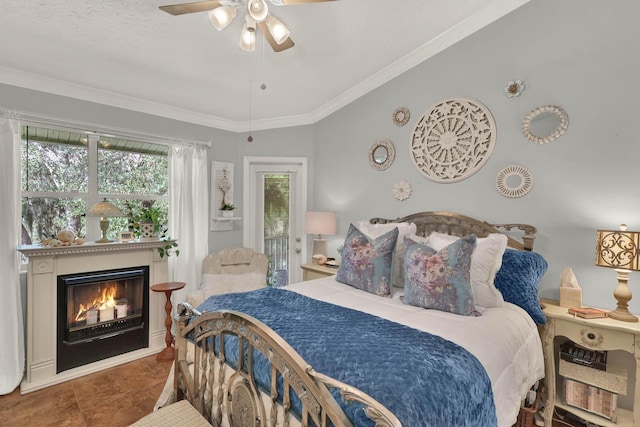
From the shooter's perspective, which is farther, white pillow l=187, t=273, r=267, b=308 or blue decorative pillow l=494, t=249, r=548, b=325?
white pillow l=187, t=273, r=267, b=308

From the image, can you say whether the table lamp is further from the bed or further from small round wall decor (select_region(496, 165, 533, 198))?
small round wall decor (select_region(496, 165, 533, 198))

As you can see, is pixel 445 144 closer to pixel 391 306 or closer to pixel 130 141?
pixel 391 306

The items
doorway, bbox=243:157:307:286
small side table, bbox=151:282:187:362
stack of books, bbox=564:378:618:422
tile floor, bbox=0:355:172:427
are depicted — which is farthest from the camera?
doorway, bbox=243:157:307:286

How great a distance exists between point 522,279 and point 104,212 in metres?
3.47

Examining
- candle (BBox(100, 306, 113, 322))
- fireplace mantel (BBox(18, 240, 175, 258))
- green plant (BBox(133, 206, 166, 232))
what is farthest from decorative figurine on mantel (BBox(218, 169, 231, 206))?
candle (BBox(100, 306, 113, 322))

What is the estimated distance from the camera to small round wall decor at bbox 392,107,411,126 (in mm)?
3158

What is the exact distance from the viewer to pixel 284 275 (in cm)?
415

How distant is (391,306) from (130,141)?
10.6ft

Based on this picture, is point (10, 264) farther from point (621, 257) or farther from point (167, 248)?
point (621, 257)

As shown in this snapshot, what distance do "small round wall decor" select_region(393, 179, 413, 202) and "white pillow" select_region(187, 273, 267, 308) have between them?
72.5 inches

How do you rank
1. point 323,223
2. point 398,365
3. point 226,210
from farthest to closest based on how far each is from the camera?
point 226,210, point 323,223, point 398,365

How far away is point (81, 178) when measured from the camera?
10.1ft

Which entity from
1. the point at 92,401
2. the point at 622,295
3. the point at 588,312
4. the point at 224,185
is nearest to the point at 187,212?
the point at 224,185

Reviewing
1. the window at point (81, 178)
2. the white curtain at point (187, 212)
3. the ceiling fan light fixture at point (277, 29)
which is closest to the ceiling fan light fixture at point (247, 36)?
the ceiling fan light fixture at point (277, 29)
